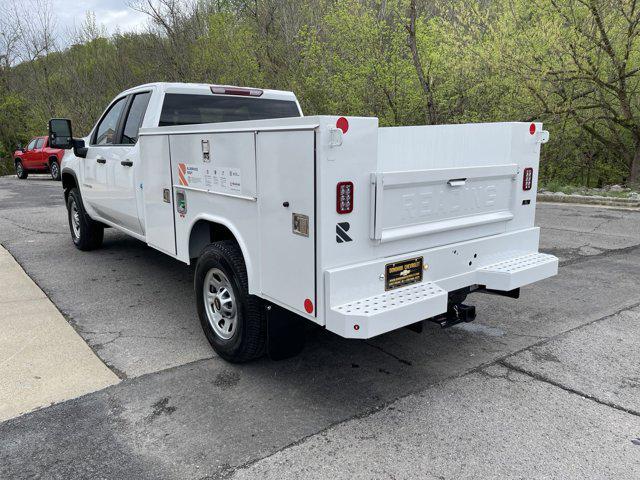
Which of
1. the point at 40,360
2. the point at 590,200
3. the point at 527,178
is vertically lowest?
the point at 40,360

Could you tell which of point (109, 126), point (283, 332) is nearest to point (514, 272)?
point (283, 332)

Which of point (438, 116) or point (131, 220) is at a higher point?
point (438, 116)

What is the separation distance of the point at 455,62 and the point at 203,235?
12.7 metres

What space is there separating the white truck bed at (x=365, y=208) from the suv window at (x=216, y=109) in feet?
3.09

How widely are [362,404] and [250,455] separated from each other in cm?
85

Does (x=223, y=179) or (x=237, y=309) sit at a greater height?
(x=223, y=179)

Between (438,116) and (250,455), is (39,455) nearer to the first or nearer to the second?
(250,455)

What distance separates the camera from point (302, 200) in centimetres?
293

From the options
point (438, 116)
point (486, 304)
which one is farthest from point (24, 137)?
point (486, 304)

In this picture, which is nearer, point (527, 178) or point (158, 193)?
point (527, 178)

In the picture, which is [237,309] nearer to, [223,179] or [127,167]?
Answer: [223,179]

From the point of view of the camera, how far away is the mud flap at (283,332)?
3479mm

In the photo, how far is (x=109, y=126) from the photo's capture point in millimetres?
6098

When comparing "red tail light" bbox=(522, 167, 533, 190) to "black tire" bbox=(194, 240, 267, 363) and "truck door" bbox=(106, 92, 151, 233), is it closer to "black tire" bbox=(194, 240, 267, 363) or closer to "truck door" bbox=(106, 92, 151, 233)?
"black tire" bbox=(194, 240, 267, 363)
